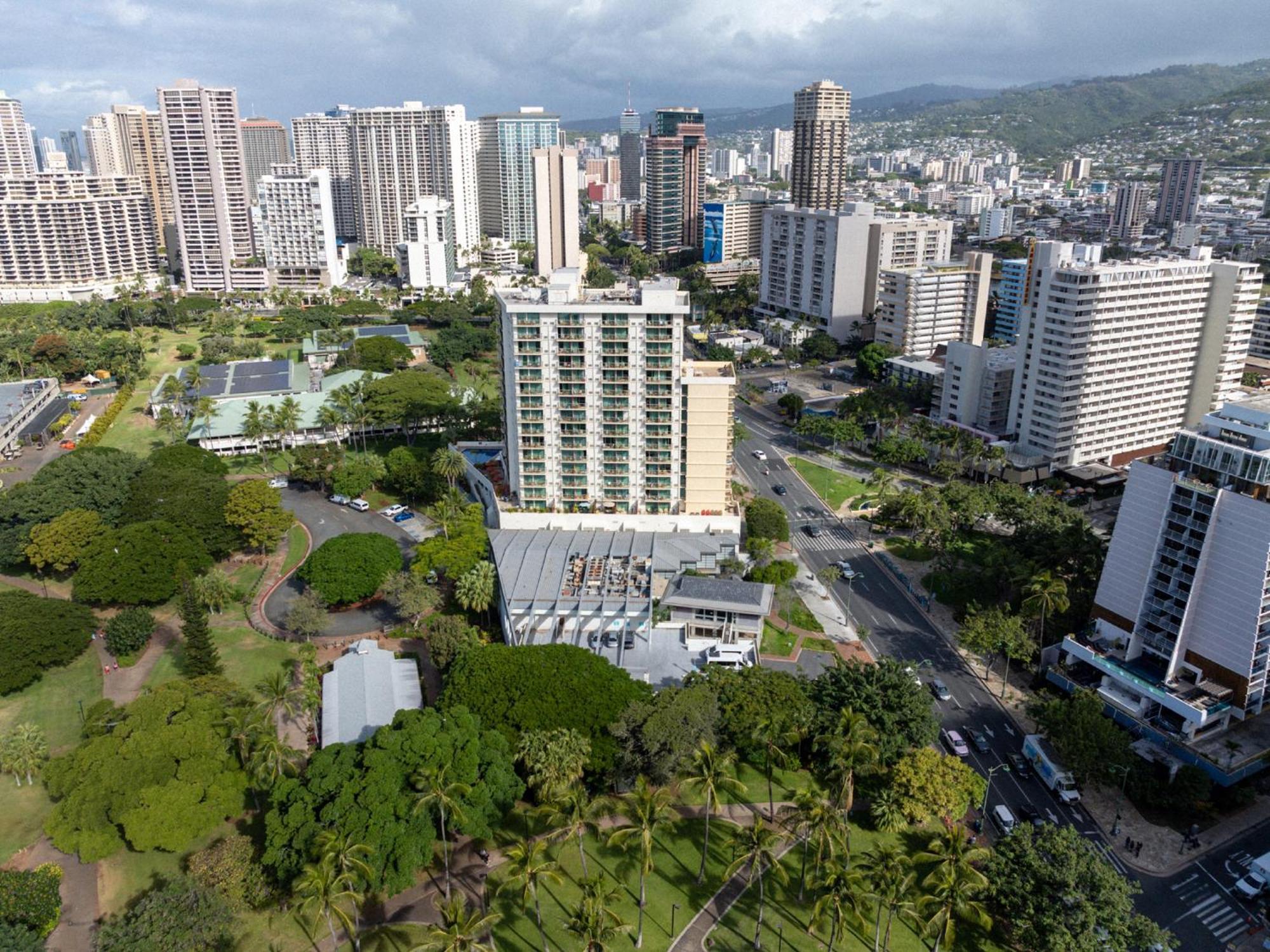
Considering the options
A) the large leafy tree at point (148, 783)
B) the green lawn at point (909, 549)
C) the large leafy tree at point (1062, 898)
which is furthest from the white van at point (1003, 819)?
the large leafy tree at point (148, 783)

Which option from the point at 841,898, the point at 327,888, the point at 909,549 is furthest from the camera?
the point at 909,549

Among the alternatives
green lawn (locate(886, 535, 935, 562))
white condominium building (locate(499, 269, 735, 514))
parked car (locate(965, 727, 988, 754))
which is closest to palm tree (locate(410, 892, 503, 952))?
parked car (locate(965, 727, 988, 754))

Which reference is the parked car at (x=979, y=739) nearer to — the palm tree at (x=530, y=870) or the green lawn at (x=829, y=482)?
the palm tree at (x=530, y=870)

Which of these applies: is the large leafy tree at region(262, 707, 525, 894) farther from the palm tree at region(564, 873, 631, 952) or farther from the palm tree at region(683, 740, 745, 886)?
the palm tree at region(683, 740, 745, 886)

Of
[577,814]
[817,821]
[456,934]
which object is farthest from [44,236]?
[817,821]

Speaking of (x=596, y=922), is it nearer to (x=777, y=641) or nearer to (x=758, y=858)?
(x=758, y=858)

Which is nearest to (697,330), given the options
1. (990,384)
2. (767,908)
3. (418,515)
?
(990,384)
